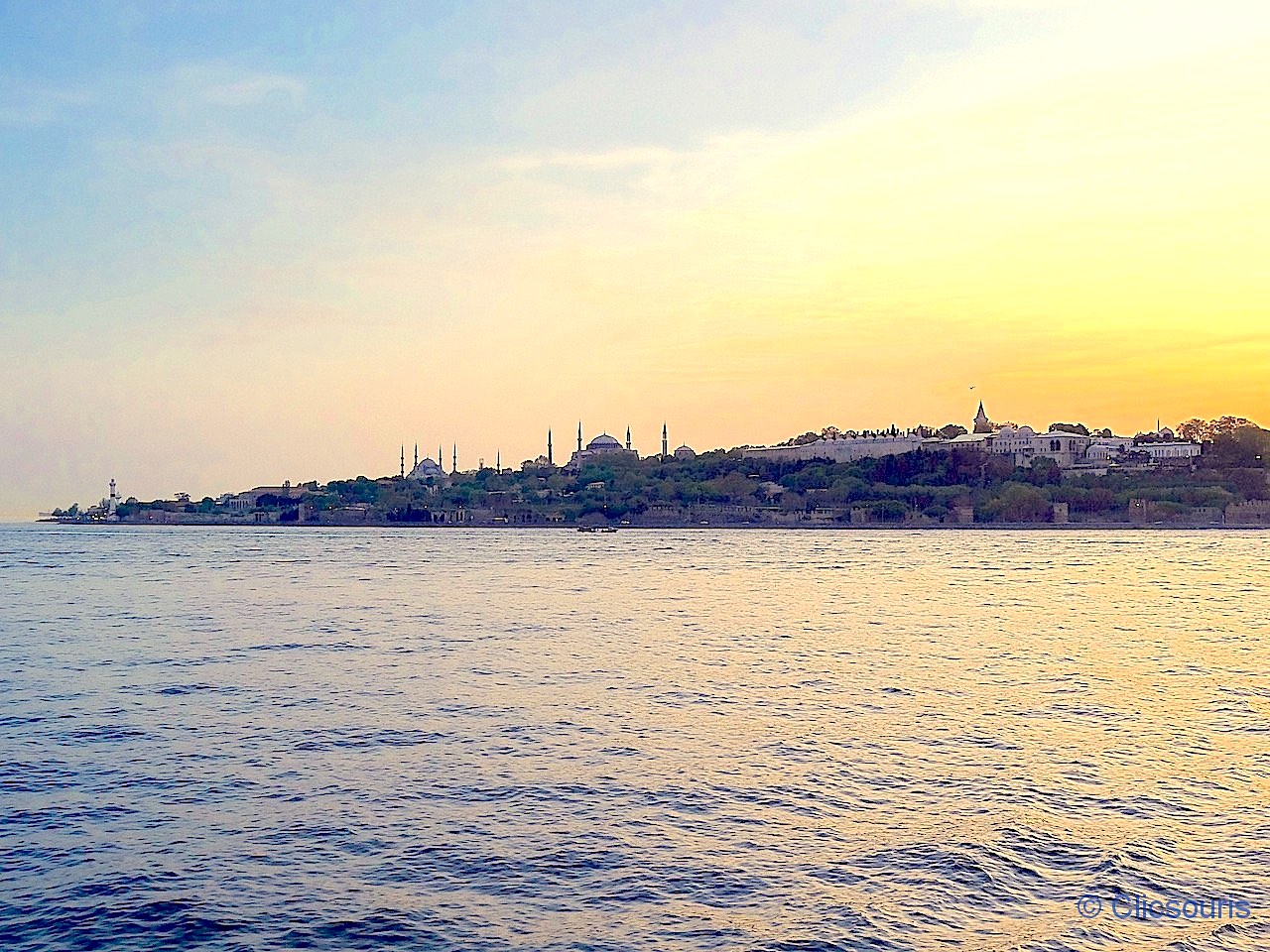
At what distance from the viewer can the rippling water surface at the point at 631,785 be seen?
10555 mm

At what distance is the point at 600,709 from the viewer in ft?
67.6

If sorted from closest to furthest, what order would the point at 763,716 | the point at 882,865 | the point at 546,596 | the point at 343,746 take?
the point at 882,865 < the point at 343,746 < the point at 763,716 < the point at 546,596

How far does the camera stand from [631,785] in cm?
1505

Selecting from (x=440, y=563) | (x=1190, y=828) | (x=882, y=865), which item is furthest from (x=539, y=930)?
(x=440, y=563)

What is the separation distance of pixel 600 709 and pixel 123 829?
8956 mm

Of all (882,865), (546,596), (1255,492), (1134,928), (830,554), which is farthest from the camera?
(1255,492)

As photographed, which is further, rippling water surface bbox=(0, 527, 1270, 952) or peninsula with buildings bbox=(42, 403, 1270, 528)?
peninsula with buildings bbox=(42, 403, 1270, 528)

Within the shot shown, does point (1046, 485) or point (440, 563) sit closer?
point (440, 563)

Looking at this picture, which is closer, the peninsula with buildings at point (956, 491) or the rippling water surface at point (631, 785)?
the rippling water surface at point (631, 785)

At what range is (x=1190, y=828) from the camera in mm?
13070

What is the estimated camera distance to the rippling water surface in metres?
10.6

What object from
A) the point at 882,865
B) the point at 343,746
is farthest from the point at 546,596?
the point at 882,865

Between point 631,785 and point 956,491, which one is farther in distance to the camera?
point 956,491

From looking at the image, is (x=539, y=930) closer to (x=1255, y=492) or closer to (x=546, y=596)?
(x=546, y=596)
